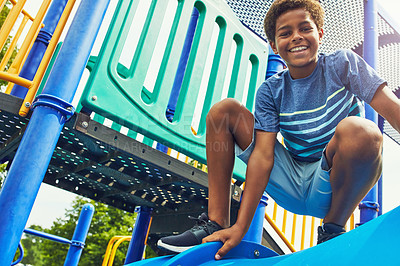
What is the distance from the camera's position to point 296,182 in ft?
4.65

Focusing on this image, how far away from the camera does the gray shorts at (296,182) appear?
1.34 metres

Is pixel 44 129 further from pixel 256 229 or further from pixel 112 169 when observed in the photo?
pixel 256 229

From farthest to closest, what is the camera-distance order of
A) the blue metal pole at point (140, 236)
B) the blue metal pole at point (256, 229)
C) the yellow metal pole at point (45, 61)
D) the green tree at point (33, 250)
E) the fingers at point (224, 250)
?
the green tree at point (33, 250) < the blue metal pole at point (140, 236) < the blue metal pole at point (256, 229) < the yellow metal pole at point (45, 61) < the fingers at point (224, 250)

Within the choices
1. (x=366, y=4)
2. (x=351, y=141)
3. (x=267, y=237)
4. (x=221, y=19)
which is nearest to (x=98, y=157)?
(x=221, y=19)

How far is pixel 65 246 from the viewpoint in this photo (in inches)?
739

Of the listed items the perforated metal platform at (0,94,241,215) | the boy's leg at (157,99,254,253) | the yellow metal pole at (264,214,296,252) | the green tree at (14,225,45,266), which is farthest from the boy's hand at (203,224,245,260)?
the green tree at (14,225,45,266)

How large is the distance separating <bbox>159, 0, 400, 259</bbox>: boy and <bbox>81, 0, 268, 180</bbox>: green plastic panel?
708 mm

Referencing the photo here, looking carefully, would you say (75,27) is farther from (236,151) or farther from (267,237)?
(267,237)

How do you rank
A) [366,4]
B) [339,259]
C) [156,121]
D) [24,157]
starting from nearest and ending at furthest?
→ [339,259]
[24,157]
[156,121]
[366,4]

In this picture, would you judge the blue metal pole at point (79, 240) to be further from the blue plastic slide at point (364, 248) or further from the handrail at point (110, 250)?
the blue plastic slide at point (364, 248)

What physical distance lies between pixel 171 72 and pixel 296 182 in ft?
3.78

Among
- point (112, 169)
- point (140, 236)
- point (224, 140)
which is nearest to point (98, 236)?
point (140, 236)

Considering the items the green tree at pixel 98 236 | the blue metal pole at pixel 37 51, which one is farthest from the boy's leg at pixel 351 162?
the green tree at pixel 98 236

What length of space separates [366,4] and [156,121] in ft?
10.5
